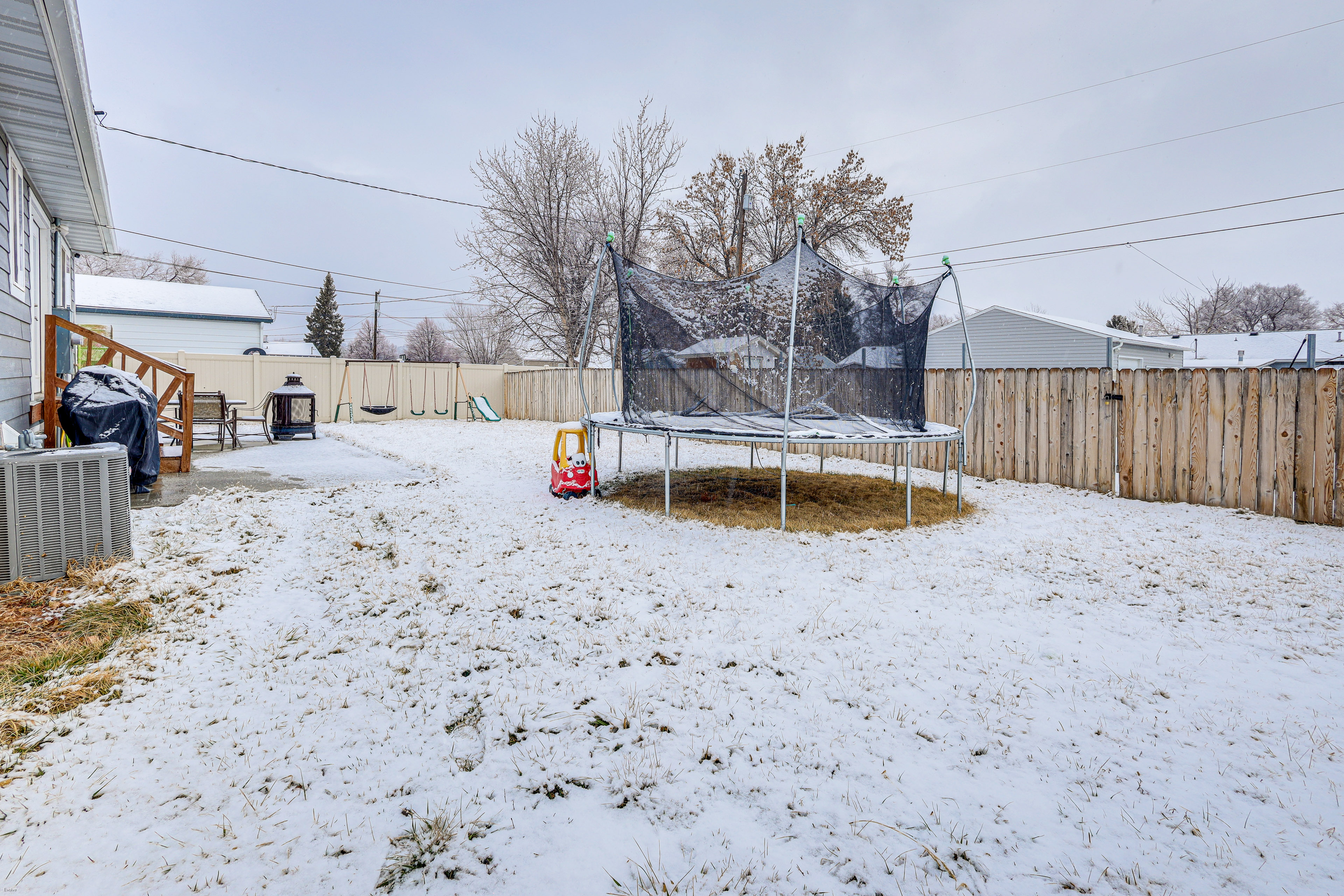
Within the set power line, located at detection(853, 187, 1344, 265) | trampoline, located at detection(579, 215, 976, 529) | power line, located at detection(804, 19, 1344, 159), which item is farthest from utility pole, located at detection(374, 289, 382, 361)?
trampoline, located at detection(579, 215, 976, 529)

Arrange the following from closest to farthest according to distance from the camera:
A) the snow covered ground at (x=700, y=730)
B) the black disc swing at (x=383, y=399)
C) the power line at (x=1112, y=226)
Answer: the snow covered ground at (x=700, y=730) → the power line at (x=1112, y=226) → the black disc swing at (x=383, y=399)

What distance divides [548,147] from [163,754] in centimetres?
1827

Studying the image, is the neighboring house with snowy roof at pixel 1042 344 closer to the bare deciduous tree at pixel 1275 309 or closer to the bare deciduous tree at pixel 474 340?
the bare deciduous tree at pixel 1275 309

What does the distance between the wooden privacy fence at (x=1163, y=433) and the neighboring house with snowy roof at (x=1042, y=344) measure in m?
9.98

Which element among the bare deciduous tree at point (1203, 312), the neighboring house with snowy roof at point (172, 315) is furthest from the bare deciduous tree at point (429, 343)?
the bare deciduous tree at point (1203, 312)

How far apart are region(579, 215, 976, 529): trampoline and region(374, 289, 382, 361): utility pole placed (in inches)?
1172

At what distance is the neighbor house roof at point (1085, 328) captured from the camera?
16406mm

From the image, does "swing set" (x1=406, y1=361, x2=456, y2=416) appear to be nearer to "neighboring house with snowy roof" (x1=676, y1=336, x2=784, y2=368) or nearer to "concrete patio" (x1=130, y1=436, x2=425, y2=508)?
"concrete patio" (x1=130, y1=436, x2=425, y2=508)

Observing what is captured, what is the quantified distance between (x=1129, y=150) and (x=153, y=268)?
39914 mm

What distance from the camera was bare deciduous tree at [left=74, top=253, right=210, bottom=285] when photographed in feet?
85.0

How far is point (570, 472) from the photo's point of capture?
530cm

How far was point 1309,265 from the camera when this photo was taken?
25172 mm

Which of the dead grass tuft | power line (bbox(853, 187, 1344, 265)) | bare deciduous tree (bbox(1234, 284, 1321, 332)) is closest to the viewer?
the dead grass tuft

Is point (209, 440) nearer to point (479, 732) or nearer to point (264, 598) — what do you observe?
point (264, 598)
